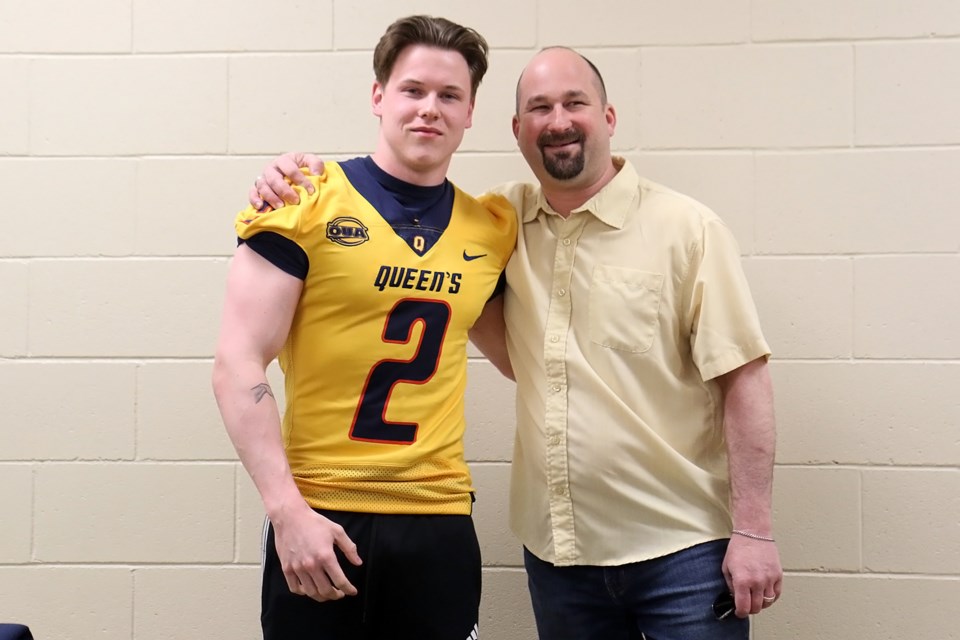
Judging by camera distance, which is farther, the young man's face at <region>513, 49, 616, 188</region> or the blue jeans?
the young man's face at <region>513, 49, 616, 188</region>

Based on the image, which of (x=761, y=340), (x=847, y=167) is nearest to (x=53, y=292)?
(x=761, y=340)

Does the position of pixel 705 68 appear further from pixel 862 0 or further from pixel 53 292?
pixel 53 292

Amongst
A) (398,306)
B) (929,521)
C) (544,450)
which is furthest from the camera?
(929,521)

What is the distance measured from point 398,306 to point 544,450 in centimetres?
43

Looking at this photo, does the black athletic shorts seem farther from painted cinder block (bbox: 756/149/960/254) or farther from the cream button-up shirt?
painted cinder block (bbox: 756/149/960/254)

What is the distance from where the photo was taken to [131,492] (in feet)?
7.16

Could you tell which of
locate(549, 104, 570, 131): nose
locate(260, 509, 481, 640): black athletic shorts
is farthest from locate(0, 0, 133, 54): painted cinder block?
locate(260, 509, 481, 640): black athletic shorts

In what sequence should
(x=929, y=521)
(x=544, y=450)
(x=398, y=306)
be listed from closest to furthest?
(x=398, y=306) < (x=544, y=450) < (x=929, y=521)

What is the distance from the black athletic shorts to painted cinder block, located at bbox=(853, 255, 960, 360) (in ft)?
3.91

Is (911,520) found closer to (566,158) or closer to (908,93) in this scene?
Result: (908,93)

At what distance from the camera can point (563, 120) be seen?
175cm

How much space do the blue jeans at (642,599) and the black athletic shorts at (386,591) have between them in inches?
10.1

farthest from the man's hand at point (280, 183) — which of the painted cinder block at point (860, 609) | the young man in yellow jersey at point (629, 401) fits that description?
the painted cinder block at point (860, 609)

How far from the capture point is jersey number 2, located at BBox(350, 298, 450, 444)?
156 centimetres
